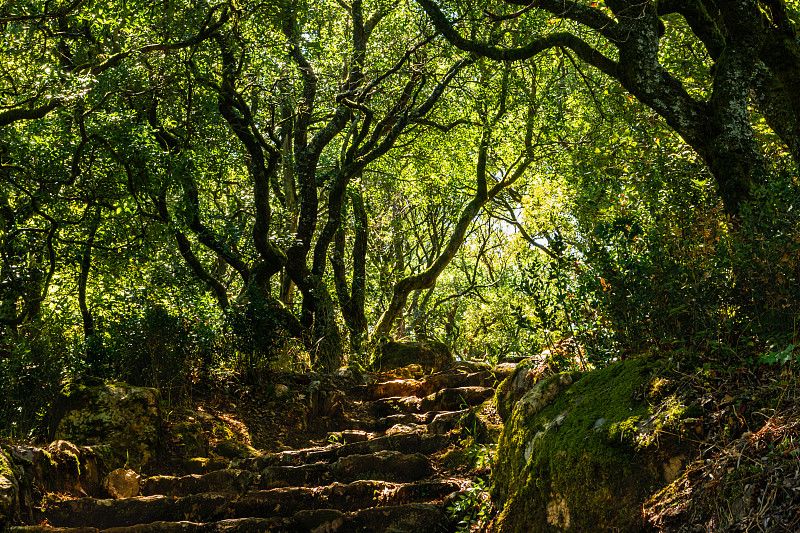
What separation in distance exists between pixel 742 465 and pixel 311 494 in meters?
3.41

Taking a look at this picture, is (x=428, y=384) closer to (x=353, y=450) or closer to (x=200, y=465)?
(x=353, y=450)

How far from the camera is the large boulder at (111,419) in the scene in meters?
5.96

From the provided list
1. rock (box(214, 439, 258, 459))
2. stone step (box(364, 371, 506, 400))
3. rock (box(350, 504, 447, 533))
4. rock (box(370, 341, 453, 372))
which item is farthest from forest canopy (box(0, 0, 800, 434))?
rock (box(350, 504, 447, 533))

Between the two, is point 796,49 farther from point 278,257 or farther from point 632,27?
point 278,257

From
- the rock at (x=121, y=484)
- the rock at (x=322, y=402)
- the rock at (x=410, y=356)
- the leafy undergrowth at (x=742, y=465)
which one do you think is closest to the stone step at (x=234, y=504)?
the rock at (x=121, y=484)

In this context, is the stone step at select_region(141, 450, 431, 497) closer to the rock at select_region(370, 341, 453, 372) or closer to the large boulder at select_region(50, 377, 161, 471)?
the large boulder at select_region(50, 377, 161, 471)

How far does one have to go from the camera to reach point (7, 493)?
168 inches

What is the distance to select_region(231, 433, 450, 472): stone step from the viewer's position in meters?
6.03

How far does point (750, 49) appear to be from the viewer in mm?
5938

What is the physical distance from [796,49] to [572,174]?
19.2ft

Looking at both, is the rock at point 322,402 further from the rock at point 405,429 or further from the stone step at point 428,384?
the rock at point 405,429

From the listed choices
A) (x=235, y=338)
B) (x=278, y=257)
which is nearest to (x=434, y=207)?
(x=278, y=257)

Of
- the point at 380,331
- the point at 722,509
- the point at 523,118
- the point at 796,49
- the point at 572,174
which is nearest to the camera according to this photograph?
the point at 722,509

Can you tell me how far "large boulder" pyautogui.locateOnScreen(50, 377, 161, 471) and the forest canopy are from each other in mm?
404
